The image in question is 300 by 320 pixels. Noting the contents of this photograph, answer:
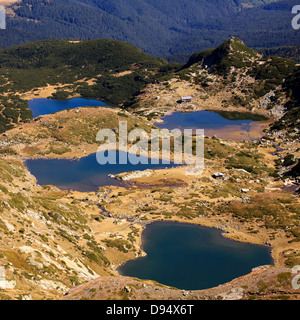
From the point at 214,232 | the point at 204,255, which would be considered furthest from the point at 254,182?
the point at 204,255

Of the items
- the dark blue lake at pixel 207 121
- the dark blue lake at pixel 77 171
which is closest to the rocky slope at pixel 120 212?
the dark blue lake at pixel 77 171

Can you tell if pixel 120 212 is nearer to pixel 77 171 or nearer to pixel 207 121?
pixel 77 171

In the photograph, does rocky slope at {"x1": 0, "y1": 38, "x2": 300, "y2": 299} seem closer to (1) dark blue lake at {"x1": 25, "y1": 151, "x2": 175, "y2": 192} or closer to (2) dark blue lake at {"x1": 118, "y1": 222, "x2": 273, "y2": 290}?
(2) dark blue lake at {"x1": 118, "y1": 222, "x2": 273, "y2": 290}

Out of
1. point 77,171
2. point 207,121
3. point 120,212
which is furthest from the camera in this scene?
point 207,121

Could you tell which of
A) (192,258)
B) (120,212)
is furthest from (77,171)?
(192,258)

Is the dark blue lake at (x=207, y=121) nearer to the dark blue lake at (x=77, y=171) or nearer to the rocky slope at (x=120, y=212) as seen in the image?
the rocky slope at (x=120, y=212)

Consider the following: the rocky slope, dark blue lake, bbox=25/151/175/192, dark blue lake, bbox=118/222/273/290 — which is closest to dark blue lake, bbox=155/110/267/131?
the rocky slope
